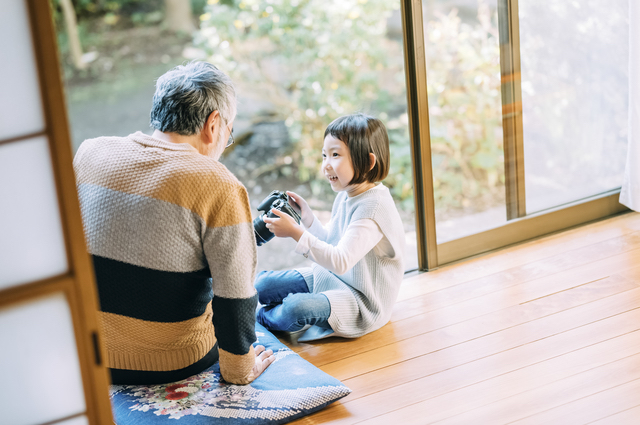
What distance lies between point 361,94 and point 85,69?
76.8 inches

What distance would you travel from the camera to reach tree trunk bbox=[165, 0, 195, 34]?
4215 millimetres

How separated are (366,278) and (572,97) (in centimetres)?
143

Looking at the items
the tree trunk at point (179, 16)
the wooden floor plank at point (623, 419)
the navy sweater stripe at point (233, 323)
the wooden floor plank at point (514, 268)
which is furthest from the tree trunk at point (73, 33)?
the wooden floor plank at point (623, 419)

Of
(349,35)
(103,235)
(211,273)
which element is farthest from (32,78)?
(349,35)

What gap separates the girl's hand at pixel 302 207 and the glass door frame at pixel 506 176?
0.57 m

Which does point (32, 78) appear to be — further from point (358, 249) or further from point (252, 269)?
point (358, 249)

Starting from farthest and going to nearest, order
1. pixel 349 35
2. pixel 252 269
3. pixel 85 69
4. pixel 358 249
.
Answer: pixel 85 69, pixel 349 35, pixel 358 249, pixel 252 269

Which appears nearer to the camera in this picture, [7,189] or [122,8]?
[7,189]

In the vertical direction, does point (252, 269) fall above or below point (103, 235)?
below

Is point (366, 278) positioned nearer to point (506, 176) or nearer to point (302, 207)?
point (302, 207)

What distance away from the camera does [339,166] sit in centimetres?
204

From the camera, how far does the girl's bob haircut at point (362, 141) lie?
6.64ft

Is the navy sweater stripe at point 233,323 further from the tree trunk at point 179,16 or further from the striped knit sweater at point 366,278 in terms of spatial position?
the tree trunk at point 179,16

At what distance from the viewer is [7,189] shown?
3.47ft
